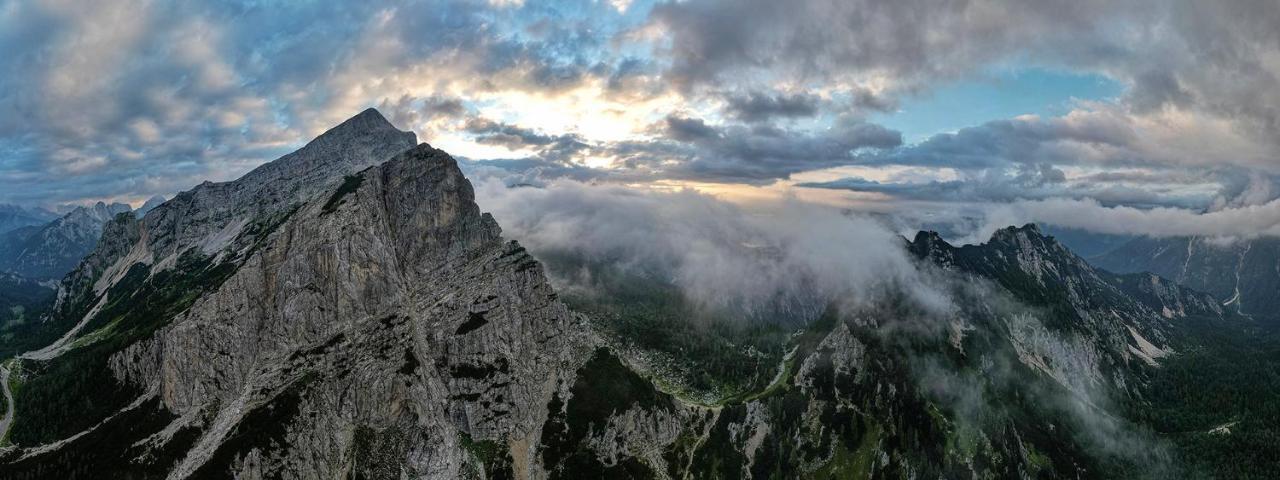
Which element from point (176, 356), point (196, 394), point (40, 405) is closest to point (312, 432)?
point (196, 394)

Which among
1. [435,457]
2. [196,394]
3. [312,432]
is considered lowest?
[435,457]

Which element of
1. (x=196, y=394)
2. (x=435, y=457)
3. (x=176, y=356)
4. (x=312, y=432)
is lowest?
(x=435, y=457)

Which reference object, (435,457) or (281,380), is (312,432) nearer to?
(281,380)

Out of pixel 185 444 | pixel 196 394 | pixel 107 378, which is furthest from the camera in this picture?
pixel 107 378

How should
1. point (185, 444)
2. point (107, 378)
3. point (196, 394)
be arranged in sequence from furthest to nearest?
point (107, 378) → point (196, 394) → point (185, 444)

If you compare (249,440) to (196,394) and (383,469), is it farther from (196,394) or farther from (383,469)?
(383,469)

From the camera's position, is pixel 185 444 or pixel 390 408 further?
pixel 390 408

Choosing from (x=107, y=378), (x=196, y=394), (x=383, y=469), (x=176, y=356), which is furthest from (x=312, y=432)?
(x=107, y=378)

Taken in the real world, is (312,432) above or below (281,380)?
below

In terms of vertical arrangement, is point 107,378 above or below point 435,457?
above
